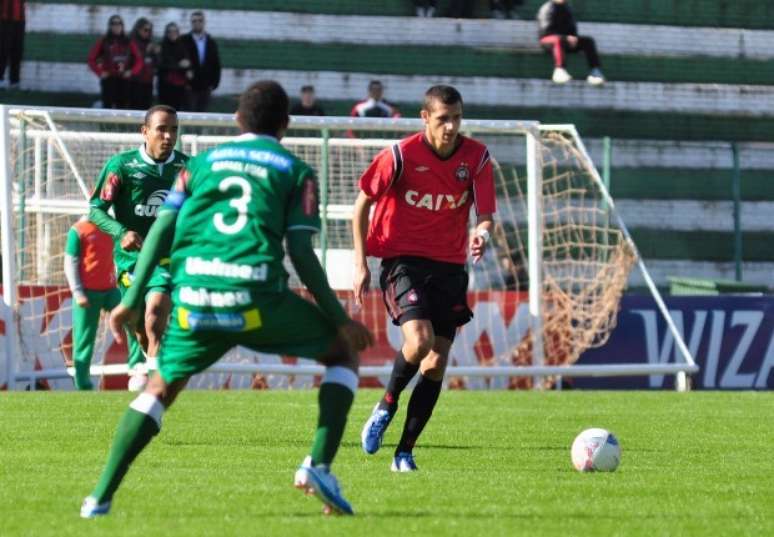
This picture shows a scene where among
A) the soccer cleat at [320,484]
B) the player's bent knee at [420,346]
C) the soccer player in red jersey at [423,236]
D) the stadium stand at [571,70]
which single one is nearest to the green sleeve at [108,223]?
the soccer player in red jersey at [423,236]

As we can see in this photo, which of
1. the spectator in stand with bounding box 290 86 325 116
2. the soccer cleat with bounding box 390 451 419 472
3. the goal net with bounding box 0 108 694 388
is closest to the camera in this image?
the soccer cleat with bounding box 390 451 419 472

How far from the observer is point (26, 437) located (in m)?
11.4

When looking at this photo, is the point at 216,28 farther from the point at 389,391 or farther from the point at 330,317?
the point at 330,317

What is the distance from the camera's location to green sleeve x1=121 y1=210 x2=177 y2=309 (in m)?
7.04

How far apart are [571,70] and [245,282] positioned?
856 inches

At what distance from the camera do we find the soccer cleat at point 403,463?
9.51 metres

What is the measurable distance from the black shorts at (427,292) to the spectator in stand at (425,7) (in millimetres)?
18744

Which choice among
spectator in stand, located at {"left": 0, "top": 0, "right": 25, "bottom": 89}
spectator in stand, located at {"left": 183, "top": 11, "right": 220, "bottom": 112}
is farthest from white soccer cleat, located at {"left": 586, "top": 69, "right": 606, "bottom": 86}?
spectator in stand, located at {"left": 0, "top": 0, "right": 25, "bottom": 89}

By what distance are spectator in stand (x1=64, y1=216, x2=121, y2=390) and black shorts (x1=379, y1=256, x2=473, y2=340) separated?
7.36 metres

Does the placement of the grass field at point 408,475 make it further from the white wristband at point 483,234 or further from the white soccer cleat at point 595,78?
the white soccer cleat at point 595,78

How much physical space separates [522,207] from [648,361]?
8.47ft

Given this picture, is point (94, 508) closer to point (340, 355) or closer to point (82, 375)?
point (340, 355)

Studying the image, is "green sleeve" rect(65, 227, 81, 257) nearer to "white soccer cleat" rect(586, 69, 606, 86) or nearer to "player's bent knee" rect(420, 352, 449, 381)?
"player's bent knee" rect(420, 352, 449, 381)

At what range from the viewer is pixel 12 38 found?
24.5 m
